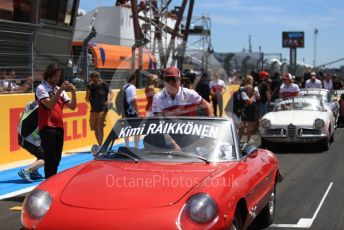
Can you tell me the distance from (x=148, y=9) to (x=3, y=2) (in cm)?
2025

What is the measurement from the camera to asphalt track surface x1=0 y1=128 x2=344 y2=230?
625cm

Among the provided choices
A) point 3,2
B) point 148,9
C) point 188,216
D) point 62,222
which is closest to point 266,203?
point 188,216

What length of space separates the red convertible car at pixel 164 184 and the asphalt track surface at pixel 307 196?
0.52 m

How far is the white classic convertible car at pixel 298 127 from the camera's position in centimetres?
1266

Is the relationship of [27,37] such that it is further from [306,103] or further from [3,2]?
[306,103]

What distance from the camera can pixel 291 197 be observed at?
7.61 metres

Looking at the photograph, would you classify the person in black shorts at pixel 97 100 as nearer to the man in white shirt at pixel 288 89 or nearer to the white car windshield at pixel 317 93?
the man in white shirt at pixel 288 89

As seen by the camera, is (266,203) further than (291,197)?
No

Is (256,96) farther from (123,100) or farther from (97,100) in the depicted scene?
(97,100)

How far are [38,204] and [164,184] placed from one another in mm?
1017

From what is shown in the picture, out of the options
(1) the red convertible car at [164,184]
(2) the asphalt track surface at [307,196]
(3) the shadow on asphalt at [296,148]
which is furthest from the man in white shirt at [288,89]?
(1) the red convertible car at [164,184]

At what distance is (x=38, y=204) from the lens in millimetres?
4398

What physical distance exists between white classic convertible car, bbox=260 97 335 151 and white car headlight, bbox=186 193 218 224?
28.9 feet

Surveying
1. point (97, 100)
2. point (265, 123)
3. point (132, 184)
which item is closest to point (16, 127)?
point (97, 100)
